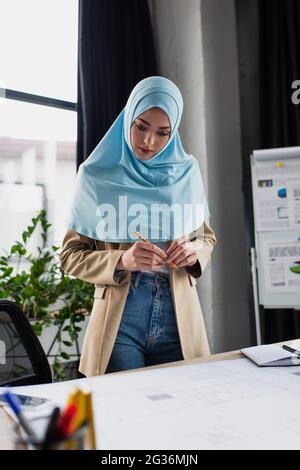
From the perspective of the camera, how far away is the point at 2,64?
Answer: 8.65 feet

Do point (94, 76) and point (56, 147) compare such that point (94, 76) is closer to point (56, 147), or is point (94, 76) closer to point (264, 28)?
point (56, 147)

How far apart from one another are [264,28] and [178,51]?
618 millimetres

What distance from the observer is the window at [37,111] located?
2664 millimetres

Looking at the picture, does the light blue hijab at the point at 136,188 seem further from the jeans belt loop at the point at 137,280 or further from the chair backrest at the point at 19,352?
the chair backrest at the point at 19,352

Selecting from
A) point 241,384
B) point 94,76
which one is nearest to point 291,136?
point 94,76

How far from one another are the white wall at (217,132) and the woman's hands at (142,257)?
1.48m

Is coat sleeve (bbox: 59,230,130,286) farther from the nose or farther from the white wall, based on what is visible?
the white wall

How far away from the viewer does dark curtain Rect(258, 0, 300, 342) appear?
2.88 meters

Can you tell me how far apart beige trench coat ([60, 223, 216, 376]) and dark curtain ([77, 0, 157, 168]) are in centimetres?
138

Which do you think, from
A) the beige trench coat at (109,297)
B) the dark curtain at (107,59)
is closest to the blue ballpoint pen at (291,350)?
the beige trench coat at (109,297)

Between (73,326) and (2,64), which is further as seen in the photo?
(2,64)

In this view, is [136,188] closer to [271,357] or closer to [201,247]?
[201,247]

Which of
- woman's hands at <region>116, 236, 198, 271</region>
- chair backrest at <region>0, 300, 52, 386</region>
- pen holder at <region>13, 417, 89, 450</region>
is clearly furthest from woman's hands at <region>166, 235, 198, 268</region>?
pen holder at <region>13, 417, 89, 450</region>

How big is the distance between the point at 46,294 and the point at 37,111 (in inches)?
47.0
